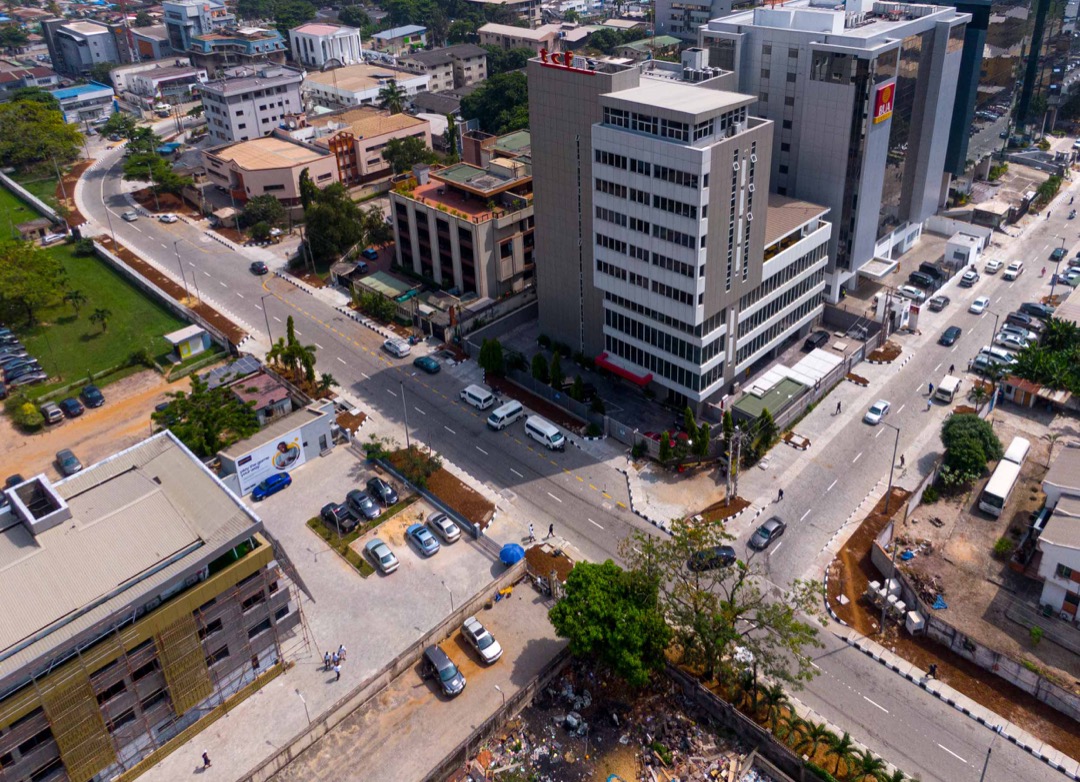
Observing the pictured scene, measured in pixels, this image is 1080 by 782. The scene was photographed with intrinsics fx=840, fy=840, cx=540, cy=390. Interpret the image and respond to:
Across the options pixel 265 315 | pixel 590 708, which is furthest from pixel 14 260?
pixel 590 708

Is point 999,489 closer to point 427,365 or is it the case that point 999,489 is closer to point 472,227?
point 427,365

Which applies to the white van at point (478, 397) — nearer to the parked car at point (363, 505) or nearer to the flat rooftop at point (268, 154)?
the parked car at point (363, 505)

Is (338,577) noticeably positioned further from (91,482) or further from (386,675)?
(91,482)

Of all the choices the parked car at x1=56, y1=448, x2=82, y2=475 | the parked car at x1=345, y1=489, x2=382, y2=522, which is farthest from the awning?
the parked car at x1=56, y1=448, x2=82, y2=475

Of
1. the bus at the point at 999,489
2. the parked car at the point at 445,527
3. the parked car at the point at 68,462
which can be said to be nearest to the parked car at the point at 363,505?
the parked car at the point at 445,527

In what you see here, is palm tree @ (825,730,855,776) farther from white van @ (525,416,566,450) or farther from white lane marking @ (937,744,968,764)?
white van @ (525,416,566,450)

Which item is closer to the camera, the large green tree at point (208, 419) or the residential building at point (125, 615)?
the residential building at point (125, 615)
